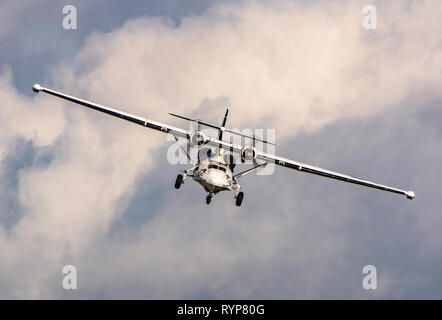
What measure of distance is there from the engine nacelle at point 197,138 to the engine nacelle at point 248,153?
3669 mm

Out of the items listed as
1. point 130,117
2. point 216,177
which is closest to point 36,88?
point 130,117

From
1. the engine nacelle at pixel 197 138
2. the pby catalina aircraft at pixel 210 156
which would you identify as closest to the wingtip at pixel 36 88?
the pby catalina aircraft at pixel 210 156

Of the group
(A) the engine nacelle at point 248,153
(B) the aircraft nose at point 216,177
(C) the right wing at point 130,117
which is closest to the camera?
(B) the aircraft nose at point 216,177

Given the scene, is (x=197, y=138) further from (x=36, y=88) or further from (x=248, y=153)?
(x=36, y=88)

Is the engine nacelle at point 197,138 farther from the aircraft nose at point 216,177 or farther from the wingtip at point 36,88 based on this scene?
the wingtip at point 36,88

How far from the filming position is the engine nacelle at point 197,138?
1895 inches

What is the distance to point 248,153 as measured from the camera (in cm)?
4931

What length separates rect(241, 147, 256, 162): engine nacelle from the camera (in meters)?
49.3

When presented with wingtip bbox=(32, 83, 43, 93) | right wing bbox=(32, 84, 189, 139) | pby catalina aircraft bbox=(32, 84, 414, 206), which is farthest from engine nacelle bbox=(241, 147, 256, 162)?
wingtip bbox=(32, 83, 43, 93)

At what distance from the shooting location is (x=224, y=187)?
46.4 metres
